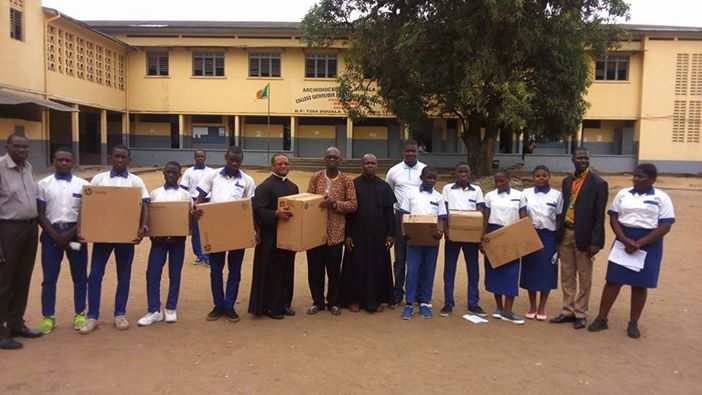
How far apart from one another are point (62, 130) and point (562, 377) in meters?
27.3

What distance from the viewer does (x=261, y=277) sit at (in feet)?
17.4

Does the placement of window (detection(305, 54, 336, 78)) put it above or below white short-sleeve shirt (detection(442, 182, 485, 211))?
above

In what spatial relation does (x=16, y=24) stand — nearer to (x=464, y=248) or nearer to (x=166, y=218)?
(x=166, y=218)

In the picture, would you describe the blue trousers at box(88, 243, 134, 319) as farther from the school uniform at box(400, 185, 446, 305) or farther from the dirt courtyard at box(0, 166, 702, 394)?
the school uniform at box(400, 185, 446, 305)

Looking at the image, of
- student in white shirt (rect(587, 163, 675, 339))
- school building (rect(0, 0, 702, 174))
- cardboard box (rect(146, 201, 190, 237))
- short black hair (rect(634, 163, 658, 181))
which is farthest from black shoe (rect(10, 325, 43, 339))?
school building (rect(0, 0, 702, 174))

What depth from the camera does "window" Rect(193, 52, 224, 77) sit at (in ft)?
90.8

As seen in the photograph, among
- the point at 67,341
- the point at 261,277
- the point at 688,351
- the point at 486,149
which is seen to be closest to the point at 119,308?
the point at 67,341

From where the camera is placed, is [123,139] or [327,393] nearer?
[327,393]

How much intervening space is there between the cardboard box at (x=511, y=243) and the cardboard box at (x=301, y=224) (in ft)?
5.66

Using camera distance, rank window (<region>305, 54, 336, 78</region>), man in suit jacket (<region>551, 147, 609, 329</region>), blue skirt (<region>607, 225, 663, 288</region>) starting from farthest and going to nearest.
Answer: window (<region>305, 54, 336, 78</region>)
man in suit jacket (<region>551, 147, 609, 329</region>)
blue skirt (<region>607, 225, 663, 288</region>)

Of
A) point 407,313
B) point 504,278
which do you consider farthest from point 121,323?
point 504,278

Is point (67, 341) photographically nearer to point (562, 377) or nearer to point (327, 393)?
point (327, 393)

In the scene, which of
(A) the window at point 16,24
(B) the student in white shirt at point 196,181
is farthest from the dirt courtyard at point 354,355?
(A) the window at point 16,24

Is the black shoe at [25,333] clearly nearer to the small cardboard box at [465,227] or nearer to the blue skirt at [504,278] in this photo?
the small cardboard box at [465,227]
